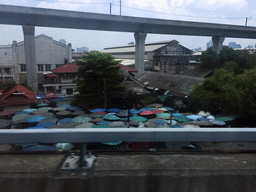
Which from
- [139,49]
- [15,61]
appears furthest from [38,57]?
[139,49]

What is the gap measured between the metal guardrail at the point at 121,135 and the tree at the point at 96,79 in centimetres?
1264

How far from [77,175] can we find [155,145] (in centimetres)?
72

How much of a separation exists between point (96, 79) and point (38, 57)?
16.0m

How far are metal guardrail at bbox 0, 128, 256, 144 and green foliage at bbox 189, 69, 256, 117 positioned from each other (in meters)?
10.5

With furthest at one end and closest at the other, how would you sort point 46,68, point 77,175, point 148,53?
1. point 148,53
2. point 46,68
3. point 77,175

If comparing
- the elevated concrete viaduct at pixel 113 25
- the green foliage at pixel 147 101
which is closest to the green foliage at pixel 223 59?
the elevated concrete viaduct at pixel 113 25

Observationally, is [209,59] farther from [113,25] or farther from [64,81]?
[64,81]

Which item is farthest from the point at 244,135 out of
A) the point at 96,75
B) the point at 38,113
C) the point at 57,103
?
the point at 57,103

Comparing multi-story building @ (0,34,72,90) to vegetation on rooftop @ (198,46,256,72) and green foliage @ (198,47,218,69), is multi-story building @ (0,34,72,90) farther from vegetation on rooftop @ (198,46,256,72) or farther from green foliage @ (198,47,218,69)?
vegetation on rooftop @ (198,46,256,72)

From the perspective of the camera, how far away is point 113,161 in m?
1.66

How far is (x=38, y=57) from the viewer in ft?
88.9

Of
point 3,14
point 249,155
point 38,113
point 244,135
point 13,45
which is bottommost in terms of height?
point 38,113

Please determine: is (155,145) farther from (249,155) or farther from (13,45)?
(13,45)

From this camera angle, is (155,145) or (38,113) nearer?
(155,145)
